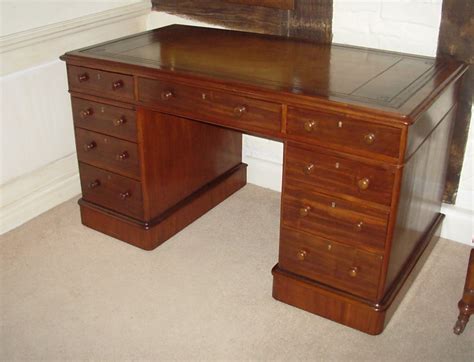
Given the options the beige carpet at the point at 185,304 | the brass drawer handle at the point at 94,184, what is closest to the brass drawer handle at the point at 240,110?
the beige carpet at the point at 185,304

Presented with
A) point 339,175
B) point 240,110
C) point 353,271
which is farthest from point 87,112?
point 353,271

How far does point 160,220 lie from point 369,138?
1054mm

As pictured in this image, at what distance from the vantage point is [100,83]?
86.8 inches

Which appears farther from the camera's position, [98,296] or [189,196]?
[189,196]

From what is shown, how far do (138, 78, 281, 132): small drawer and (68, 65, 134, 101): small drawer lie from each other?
0.22 feet

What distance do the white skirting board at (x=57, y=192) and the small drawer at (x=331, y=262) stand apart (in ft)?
2.32

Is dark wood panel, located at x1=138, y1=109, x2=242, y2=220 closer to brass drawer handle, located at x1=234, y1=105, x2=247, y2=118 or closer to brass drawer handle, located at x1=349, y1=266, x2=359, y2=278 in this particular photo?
brass drawer handle, located at x1=234, y1=105, x2=247, y2=118

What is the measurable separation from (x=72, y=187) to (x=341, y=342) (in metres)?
1.53

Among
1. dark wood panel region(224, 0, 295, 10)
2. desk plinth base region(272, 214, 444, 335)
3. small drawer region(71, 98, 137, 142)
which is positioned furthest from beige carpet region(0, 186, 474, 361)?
dark wood panel region(224, 0, 295, 10)

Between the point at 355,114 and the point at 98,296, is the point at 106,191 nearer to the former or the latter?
the point at 98,296

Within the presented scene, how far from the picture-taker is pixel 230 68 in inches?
78.7

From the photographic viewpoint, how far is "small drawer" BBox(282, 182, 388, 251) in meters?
1.78

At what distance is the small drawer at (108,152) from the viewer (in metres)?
Answer: 2.27

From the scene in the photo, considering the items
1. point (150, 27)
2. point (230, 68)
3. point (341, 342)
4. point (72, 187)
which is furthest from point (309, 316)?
point (150, 27)
